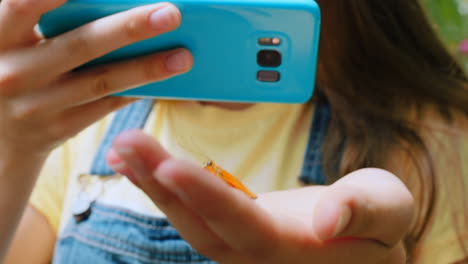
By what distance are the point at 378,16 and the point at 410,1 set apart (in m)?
0.06

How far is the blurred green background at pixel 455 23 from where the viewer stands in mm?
938

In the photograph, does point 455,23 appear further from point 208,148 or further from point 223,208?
point 223,208

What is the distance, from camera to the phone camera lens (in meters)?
0.44

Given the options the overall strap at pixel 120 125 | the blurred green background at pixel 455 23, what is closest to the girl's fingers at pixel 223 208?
the overall strap at pixel 120 125

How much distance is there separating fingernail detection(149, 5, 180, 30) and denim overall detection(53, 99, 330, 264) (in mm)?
323

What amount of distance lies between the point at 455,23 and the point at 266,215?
0.89 metres

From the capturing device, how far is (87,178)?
26.8 inches

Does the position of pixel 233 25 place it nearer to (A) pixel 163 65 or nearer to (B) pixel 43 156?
(A) pixel 163 65

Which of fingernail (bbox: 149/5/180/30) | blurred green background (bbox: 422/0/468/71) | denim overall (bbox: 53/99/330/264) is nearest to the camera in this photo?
fingernail (bbox: 149/5/180/30)

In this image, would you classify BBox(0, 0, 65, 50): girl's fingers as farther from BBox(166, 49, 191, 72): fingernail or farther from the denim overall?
the denim overall

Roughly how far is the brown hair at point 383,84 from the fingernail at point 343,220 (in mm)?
342

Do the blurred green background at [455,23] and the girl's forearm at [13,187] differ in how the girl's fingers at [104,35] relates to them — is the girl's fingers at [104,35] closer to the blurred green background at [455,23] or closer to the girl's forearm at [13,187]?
the girl's forearm at [13,187]

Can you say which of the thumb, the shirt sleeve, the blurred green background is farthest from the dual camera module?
the blurred green background

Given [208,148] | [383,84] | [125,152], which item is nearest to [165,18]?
[125,152]
